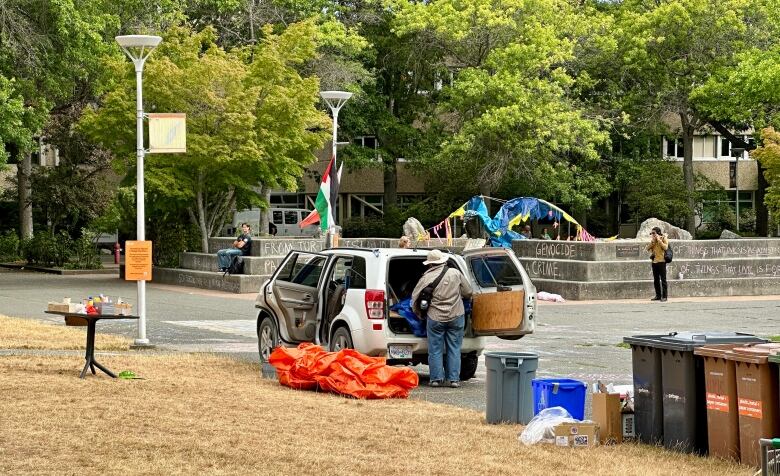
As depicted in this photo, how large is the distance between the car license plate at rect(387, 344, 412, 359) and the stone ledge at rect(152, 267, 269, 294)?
19.6 meters

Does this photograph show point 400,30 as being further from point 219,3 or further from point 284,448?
point 284,448

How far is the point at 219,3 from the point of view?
5009cm

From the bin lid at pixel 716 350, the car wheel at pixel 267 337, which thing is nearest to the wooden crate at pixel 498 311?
the car wheel at pixel 267 337

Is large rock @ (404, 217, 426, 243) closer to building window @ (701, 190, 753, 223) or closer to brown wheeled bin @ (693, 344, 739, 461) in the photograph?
building window @ (701, 190, 753, 223)

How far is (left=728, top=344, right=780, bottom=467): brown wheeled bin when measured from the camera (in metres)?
9.97

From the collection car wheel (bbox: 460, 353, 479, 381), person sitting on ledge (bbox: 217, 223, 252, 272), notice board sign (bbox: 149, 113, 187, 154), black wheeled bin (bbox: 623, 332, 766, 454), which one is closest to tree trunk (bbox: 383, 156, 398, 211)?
person sitting on ledge (bbox: 217, 223, 252, 272)

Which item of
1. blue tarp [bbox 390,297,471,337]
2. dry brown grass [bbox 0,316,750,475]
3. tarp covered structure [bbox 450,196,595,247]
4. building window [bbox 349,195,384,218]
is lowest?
dry brown grass [bbox 0,316,750,475]

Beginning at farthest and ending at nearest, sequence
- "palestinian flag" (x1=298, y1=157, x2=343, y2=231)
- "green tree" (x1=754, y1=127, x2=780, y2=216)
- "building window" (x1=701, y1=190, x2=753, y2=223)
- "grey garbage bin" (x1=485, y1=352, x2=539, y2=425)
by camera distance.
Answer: "building window" (x1=701, y1=190, x2=753, y2=223) → "green tree" (x1=754, y1=127, x2=780, y2=216) → "palestinian flag" (x1=298, y1=157, x2=343, y2=231) → "grey garbage bin" (x1=485, y1=352, x2=539, y2=425)

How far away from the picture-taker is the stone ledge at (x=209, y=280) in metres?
Result: 35.8

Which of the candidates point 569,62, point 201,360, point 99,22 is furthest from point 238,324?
point 569,62

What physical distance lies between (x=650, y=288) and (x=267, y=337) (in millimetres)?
17954

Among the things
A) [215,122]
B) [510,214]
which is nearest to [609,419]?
[215,122]

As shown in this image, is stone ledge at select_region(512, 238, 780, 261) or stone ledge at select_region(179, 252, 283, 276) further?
stone ledge at select_region(179, 252, 283, 276)

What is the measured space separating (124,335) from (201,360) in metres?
5.08
